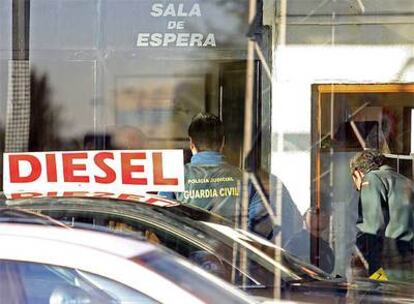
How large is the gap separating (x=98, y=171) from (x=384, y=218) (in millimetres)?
2173

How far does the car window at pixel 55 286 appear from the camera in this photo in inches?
89.4

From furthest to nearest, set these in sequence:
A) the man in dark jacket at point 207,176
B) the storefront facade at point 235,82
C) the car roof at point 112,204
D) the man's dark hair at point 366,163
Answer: the storefront facade at point 235,82
the man's dark hair at point 366,163
the man in dark jacket at point 207,176
the car roof at point 112,204

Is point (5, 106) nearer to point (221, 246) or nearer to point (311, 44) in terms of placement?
point (311, 44)

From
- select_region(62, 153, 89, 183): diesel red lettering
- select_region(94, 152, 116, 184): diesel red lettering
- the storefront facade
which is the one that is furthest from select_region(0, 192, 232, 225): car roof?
the storefront facade

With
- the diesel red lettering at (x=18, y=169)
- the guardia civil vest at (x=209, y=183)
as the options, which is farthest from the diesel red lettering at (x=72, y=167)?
the guardia civil vest at (x=209, y=183)

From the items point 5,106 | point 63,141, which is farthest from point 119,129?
point 5,106

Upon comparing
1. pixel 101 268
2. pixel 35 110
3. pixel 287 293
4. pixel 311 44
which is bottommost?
pixel 287 293

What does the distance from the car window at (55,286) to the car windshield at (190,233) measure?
0.83 meters

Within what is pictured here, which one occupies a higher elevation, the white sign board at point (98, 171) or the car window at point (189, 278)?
the white sign board at point (98, 171)

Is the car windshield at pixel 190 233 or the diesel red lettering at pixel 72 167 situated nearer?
the car windshield at pixel 190 233

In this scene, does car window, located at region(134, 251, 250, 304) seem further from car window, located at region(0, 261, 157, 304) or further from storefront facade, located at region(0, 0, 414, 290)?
storefront facade, located at region(0, 0, 414, 290)

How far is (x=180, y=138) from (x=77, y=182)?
2.09 meters

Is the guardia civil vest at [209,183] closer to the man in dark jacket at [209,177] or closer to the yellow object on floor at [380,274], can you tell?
the man in dark jacket at [209,177]

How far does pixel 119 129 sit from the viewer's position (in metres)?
7.17
